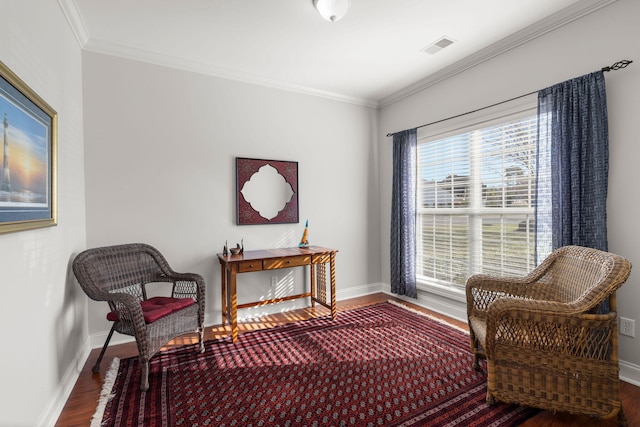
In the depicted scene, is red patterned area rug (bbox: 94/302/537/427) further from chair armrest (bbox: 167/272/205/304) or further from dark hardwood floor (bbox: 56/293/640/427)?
chair armrest (bbox: 167/272/205/304)

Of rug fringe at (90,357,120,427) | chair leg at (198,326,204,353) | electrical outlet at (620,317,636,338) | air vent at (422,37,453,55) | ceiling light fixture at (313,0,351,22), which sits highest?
air vent at (422,37,453,55)

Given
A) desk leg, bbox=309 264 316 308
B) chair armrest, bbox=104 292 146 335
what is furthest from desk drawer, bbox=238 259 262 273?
chair armrest, bbox=104 292 146 335

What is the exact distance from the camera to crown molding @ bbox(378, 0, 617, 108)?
2303 mm

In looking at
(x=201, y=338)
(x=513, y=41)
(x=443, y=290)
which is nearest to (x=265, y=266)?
(x=201, y=338)

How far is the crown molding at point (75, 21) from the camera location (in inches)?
87.0

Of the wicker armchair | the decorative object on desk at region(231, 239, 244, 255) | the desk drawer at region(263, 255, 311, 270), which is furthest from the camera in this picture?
the decorative object on desk at region(231, 239, 244, 255)

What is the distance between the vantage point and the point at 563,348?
67.7 inches

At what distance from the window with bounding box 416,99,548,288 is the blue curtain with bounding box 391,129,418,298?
0.12 m

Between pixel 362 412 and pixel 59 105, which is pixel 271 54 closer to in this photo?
pixel 59 105

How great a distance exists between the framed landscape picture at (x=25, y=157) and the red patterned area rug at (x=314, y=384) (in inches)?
48.6

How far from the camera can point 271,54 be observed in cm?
300

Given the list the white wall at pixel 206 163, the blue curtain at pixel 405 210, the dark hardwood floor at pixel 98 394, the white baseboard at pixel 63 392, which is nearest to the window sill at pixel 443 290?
the blue curtain at pixel 405 210

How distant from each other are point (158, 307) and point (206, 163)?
59.2 inches

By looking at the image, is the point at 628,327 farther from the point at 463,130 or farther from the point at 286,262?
the point at 286,262
